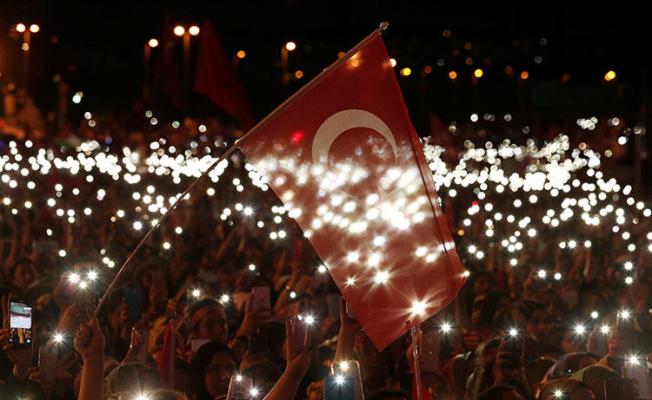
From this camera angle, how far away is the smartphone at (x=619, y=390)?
6719 mm

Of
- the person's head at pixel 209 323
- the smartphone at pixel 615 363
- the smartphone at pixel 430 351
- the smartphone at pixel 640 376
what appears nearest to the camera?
the smartphone at pixel 640 376

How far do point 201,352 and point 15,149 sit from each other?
45.0 ft

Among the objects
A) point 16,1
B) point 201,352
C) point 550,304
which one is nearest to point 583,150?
point 16,1

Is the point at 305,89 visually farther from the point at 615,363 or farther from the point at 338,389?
the point at 615,363

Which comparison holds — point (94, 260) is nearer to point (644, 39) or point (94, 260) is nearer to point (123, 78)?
point (644, 39)

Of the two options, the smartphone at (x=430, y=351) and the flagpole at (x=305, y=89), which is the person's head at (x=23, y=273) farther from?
the flagpole at (x=305, y=89)

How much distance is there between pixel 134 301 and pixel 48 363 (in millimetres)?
2793

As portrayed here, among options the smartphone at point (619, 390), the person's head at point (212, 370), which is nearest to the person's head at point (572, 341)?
the person's head at point (212, 370)

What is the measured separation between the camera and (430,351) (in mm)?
9016

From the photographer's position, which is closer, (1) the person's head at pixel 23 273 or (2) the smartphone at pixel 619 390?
(2) the smartphone at pixel 619 390

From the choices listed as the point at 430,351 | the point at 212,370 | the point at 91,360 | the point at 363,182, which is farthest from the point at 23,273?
the point at 91,360

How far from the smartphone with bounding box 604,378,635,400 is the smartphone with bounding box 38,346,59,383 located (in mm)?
2857

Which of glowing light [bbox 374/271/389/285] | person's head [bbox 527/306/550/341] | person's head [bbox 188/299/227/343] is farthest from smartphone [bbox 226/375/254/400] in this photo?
person's head [bbox 527/306/550/341]

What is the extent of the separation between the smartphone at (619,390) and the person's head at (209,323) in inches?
121
